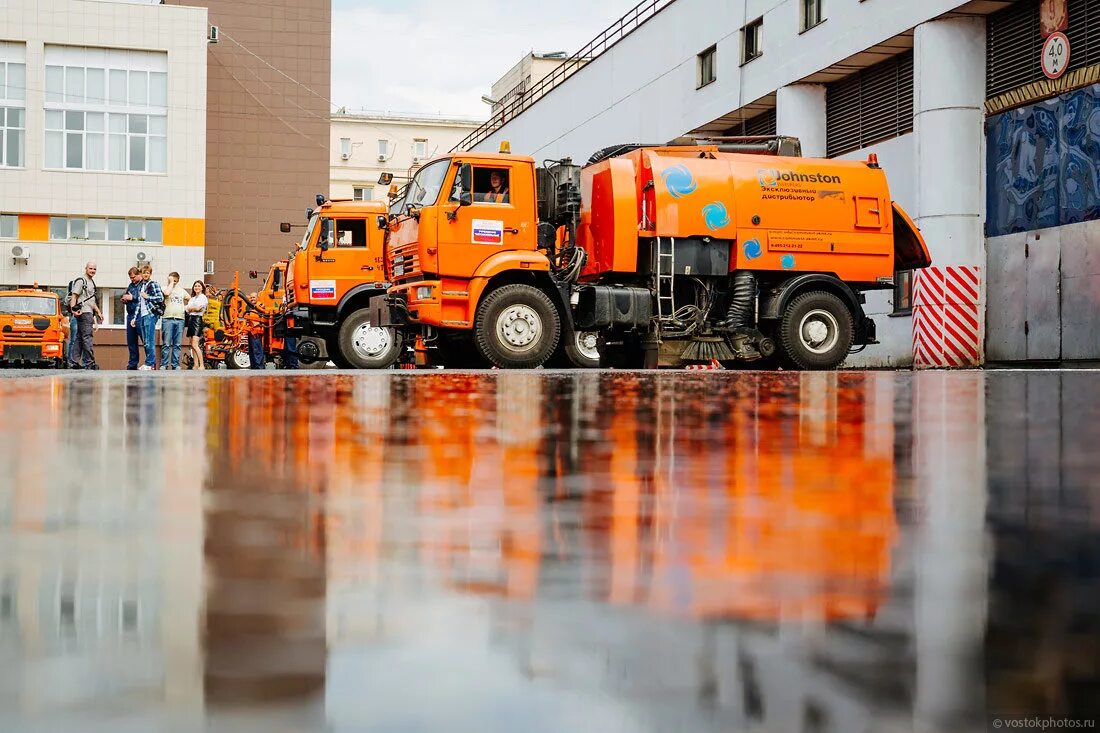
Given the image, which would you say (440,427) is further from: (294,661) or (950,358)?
(950,358)

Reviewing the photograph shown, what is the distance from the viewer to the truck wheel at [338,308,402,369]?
18344mm

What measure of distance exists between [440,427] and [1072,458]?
1577mm

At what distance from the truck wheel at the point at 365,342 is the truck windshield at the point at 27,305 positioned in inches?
609

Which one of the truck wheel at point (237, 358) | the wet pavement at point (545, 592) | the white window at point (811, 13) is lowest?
the wet pavement at point (545, 592)

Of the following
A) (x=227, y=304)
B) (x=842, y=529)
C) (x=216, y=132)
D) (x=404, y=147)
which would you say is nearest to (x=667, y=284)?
(x=842, y=529)

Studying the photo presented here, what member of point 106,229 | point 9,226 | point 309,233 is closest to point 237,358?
point 309,233

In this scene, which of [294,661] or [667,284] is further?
[667,284]

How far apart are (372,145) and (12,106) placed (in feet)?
127

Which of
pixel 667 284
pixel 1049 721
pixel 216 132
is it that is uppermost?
pixel 216 132

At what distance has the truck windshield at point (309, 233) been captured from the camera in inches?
774

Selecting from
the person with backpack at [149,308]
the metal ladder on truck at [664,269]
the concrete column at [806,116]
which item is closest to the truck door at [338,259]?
the person with backpack at [149,308]

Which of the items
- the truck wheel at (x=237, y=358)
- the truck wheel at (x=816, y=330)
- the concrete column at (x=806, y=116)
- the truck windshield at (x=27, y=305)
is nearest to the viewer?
the truck wheel at (x=816, y=330)

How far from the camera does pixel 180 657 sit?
0.75m

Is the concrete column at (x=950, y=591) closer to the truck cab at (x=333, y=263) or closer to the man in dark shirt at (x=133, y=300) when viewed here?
the truck cab at (x=333, y=263)
